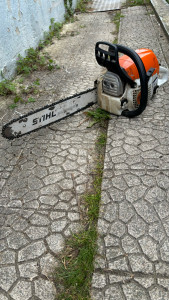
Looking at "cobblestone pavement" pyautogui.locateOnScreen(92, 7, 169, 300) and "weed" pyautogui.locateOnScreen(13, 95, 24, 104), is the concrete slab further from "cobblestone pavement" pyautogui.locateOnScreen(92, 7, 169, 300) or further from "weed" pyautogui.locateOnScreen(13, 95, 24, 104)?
"cobblestone pavement" pyautogui.locateOnScreen(92, 7, 169, 300)

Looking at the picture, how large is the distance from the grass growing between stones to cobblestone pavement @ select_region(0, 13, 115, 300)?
0.06m

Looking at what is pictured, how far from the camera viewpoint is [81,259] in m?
1.74

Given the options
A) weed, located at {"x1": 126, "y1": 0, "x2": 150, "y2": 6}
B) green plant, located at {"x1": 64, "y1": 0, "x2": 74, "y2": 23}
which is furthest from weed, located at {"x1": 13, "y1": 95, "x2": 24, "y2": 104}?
weed, located at {"x1": 126, "y1": 0, "x2": 150, "y2": 6}

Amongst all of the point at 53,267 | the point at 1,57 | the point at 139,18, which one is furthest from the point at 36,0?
the point at 53,267

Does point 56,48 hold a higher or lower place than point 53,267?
higher

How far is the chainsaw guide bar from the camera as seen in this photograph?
243 centimetres

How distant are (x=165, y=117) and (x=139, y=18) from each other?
5.73 meters

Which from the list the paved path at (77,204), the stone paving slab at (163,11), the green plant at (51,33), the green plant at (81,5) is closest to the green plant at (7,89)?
the paved path at (77,204)

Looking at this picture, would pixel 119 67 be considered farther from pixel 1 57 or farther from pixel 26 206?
pixel 1 57

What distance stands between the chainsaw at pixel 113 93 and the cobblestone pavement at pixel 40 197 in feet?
0.95

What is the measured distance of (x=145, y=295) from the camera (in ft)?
4.98

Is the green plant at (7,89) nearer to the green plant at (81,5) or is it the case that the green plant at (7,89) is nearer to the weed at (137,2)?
the green plant at (81,5)

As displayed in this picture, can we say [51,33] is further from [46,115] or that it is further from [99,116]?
[46,115]

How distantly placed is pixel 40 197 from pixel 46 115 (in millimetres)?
912
